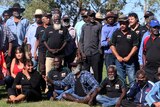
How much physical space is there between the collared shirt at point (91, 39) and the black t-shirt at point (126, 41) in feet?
2.94

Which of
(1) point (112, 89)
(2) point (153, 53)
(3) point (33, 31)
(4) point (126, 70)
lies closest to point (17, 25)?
(3) point (33, 31)

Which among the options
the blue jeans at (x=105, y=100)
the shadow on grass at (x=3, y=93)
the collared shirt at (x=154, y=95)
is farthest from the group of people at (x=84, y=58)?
the shadow on grass at (x=3, y=93)

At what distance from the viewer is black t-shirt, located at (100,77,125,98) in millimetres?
9570

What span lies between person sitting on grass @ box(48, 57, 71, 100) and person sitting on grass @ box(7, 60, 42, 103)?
1.52 ft

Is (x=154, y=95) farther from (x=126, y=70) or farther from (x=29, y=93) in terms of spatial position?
(x=29, y=93)

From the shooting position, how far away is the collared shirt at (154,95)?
8503 millimetres

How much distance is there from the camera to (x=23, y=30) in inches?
475

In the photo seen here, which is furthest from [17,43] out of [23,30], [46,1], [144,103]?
[46,1]

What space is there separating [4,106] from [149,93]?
10.8 feet

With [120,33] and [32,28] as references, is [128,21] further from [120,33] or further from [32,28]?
[32,28]

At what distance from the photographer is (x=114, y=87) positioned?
9602 mm

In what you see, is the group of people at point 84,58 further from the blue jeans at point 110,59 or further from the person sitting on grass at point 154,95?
the person sitting on grass at point 154,95

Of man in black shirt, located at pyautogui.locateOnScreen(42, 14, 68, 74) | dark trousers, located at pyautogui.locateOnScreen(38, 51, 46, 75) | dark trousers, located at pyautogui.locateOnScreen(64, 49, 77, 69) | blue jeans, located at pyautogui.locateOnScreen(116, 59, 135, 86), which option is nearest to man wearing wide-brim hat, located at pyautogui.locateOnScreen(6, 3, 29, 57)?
dark trousers, located at pyautogui.locateOnScreen(38, 51, 46, 75)

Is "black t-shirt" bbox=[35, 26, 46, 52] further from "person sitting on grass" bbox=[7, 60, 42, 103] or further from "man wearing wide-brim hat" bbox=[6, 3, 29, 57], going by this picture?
"person sitting on grass" bbox=[7, 60, 42, 103]
